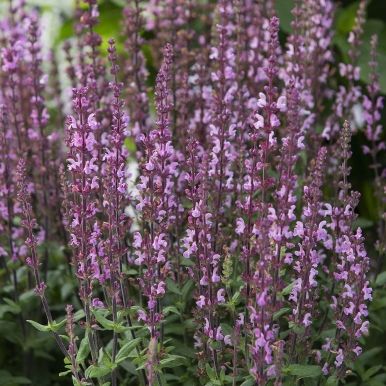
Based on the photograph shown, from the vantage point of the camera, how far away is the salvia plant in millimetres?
2805

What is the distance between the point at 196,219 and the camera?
2.90 meters

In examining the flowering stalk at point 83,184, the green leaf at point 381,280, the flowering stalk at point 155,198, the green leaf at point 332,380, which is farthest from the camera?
the green leaf at point 381,280

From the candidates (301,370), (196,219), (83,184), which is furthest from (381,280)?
(83,184)

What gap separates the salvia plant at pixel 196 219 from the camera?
2.80 m

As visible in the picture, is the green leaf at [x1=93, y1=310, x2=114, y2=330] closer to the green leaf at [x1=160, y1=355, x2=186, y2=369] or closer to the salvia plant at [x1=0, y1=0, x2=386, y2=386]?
the salvia plant at [x1=0, y1=0, x2=386, y2=386]

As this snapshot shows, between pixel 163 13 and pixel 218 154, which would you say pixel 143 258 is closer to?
pixel 218 154

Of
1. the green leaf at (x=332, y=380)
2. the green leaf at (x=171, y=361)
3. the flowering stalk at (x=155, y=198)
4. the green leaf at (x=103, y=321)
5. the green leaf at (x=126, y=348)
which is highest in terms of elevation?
the flowering stalk at (x=155, y=198)

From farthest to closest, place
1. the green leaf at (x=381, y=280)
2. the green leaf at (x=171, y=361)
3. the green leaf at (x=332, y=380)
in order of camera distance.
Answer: the green leaf at (x=381, y=280) → the green leaf at (x=332, y=380) → the green leaf at (x=171, y=361)

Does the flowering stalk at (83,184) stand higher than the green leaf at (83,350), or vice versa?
the flowering stalk at (83,184)

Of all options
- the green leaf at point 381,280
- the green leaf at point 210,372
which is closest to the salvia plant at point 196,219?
the green leaf at point 210,372

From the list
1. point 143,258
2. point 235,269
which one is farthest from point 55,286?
point 143,258

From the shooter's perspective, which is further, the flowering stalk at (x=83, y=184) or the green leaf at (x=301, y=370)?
the green leaf at (x=301, y=370)

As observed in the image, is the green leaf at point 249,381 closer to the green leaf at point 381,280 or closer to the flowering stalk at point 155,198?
the flowering stalk at point 155,198

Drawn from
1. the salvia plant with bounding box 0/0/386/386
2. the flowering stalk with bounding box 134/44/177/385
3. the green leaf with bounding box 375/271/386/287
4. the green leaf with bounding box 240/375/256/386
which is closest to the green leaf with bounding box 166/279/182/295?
the salvia plant with bounding box 0/0/386/386
